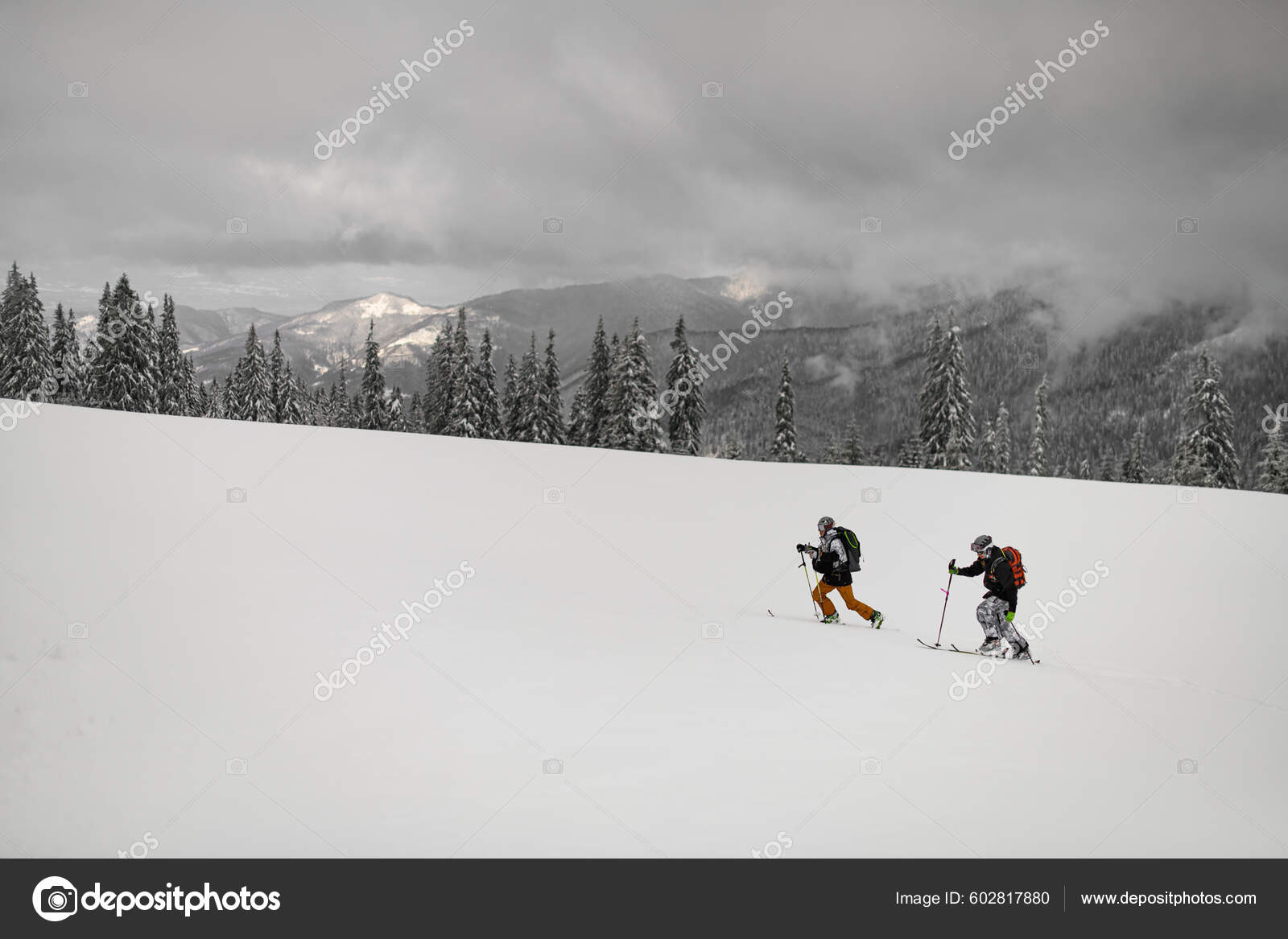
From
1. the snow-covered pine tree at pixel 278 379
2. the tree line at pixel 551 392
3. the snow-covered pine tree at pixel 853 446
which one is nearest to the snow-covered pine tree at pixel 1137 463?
the tree line at pixel 551 392

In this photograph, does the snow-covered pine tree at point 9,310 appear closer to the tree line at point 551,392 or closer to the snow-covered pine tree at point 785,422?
the tree line at point 551,392

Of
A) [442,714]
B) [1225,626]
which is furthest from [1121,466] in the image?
[442,714]

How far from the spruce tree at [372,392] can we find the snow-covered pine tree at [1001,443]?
4284 centimetres

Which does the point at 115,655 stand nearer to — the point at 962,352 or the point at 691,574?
the point at 691,574

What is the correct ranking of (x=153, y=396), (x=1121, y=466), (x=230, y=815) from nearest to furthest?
(x=230, y=815) → (x=153, y=396) → (x=1121, y=466)

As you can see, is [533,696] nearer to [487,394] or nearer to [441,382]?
[487,394]

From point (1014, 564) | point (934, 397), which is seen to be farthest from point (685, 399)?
point (1014, 564)

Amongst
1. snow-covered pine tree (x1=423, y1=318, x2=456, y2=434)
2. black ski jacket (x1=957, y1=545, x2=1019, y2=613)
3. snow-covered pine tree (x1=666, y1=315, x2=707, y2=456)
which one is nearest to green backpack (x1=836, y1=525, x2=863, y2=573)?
black ski jacket (x1=957, y1=545, x2=1019, y2=613)

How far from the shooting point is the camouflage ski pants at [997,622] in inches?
475

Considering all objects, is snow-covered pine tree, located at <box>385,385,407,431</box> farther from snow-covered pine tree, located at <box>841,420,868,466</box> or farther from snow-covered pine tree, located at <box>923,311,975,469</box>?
snow-covered pine tree, located at <box>923,311,975,469</box>

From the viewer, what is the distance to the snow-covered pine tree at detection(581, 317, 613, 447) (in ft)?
162

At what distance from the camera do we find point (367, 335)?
171 feet
